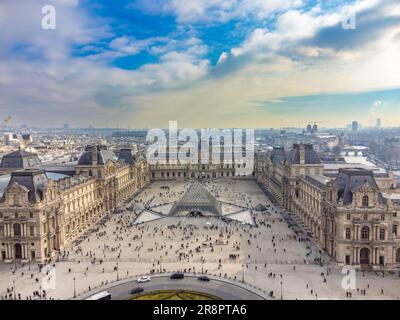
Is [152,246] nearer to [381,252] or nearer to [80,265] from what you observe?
[80,265]

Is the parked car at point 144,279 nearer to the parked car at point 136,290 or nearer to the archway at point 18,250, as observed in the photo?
the parked car at point 136,290

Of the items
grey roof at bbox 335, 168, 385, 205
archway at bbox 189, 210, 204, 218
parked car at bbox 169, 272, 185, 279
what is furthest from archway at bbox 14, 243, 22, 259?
grey roof at bbox 335, 168, 385, 205

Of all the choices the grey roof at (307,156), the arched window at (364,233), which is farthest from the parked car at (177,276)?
the grey roof at (307,156)

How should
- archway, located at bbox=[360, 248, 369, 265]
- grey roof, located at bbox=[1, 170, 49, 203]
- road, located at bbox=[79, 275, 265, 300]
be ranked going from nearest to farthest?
road, located at bbox=[79, 275, 265, 300], archway, located at bbox=[360, 248, 369, 265], grey roof, located at bbox=[1, 170, 49, 203]

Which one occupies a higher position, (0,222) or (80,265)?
(0,222)

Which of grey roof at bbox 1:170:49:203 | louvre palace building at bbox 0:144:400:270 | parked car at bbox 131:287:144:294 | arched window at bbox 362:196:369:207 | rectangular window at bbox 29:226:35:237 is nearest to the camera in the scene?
parked car at bbox 131:287:144:294

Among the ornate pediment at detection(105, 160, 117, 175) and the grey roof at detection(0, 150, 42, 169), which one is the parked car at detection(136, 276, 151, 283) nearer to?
the ornate pediment at detection(105, 160, 117, 175)
